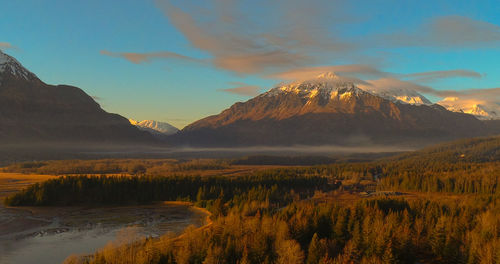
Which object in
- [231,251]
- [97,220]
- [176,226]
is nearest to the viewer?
[231,251]

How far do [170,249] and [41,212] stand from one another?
318 ft

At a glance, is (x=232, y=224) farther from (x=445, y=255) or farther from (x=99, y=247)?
(x=445, y=255)

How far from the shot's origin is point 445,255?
91250 mm

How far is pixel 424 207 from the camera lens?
141 meters

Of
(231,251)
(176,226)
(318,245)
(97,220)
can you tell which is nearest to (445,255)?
(318,245)

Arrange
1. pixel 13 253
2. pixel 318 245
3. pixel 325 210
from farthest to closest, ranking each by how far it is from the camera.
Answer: pixel 325 210
pixel 13 253
pixel 318 245

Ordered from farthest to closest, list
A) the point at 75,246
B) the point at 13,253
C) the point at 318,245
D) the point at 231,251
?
the point at 75,246 → the point at 13,253 → the point at 318,245 → the point at 231,251

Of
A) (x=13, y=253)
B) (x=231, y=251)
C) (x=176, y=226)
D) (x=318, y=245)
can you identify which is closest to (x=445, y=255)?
(x=318, y=245)

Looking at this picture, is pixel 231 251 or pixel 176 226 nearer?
pixel 231 251

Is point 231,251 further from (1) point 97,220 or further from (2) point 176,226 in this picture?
(1) point 97,220

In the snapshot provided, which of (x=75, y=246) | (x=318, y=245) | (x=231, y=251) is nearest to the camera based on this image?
(x=231, y=251)

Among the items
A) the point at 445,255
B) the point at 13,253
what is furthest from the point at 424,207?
the point at 13,253

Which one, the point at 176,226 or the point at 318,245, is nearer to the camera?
the point at 318,245

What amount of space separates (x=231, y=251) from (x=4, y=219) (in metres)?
99.0
